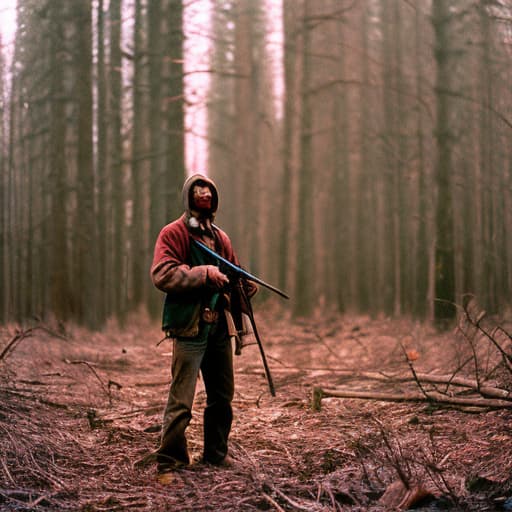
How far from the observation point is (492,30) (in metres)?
10.2

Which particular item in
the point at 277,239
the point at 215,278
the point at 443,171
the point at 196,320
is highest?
the point at 443,171

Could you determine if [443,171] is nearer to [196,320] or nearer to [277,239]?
[277,239]

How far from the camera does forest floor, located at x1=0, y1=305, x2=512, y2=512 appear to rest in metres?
3.46

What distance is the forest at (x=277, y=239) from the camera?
415 cm

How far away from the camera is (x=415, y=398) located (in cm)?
543

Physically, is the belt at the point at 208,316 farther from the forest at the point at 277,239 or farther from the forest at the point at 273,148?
the forest at the point at 273,148

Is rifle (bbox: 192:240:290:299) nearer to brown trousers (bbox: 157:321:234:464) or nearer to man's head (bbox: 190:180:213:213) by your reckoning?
man's head (bbox: 190:180:213:213)

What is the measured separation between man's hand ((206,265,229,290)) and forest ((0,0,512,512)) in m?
1.37

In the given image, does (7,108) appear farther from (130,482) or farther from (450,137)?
(130,482)

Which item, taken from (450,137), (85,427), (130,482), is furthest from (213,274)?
(450,137)

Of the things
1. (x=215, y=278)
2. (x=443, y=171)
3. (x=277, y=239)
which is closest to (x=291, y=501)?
(x=215, y=278)

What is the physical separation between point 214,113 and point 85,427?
12.9 meters

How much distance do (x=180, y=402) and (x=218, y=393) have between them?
351mm

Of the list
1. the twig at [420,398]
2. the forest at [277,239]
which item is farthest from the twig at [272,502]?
the twig at [420,398]
